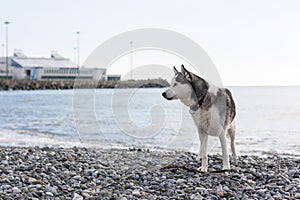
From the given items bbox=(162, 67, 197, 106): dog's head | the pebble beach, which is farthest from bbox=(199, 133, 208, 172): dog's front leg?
bbox=(162, 67, 197, 106): dog's head

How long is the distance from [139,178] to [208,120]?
1153 millimetres

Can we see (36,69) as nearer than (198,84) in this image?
No

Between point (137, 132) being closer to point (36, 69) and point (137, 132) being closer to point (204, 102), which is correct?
point (204, 102)

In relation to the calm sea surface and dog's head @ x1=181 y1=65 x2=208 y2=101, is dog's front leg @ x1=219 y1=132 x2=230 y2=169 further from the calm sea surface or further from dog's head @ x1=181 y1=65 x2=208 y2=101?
the calm sea surface

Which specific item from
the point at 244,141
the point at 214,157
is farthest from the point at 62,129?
the point at 214,157

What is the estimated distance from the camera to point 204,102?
5.74m

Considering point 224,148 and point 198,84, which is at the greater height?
point 198,84

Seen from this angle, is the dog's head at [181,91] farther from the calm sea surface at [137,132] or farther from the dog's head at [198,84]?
→ the calm sea surface at [137,132]

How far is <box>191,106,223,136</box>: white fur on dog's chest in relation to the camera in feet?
19.0

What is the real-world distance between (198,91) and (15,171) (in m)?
2.66

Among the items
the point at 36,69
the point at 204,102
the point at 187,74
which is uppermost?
the point at 36,69

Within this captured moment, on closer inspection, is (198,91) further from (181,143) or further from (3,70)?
(3,70)

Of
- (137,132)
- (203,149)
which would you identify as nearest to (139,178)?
(203,149)

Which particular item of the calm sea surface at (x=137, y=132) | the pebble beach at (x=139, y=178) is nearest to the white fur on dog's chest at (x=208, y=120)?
the pebble beach at (x=139, y=178)
